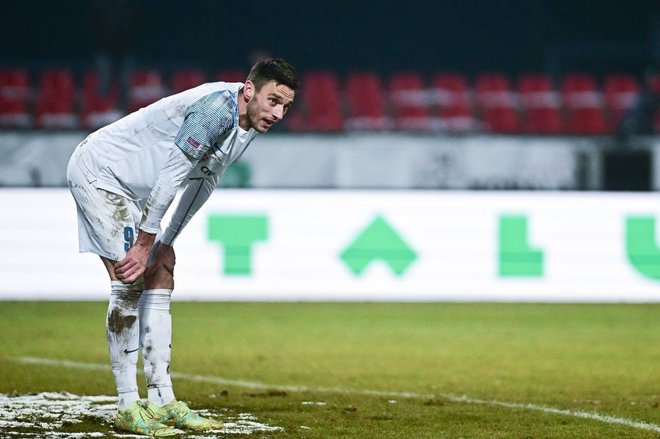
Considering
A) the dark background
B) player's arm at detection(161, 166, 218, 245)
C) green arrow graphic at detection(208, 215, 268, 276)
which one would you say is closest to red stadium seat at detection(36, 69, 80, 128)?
the dark background

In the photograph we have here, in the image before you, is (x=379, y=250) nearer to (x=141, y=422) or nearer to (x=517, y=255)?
(x=517, y=255)

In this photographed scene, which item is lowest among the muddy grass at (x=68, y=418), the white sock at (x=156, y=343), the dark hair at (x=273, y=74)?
the muddy grass at (x=68, y=418)

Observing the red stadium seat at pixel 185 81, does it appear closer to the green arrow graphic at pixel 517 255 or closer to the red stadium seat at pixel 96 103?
the red stadium seat at pixel 96 103

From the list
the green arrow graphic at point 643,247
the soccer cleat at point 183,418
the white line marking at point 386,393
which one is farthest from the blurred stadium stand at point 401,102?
the soccer cleat at point 183,418

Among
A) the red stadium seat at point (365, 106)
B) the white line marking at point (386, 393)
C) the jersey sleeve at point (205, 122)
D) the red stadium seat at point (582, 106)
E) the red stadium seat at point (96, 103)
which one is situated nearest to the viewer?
the jersey sleeve at point (205, 122)

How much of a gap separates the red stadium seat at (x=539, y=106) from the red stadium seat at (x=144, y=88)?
5.91m

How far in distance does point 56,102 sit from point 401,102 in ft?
18.2

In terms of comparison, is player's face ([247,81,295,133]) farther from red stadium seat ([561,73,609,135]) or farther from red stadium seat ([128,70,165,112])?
red stadium seat ([561,73,609,135])

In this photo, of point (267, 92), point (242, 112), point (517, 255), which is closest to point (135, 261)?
point (242, 112)

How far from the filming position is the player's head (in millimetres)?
5195

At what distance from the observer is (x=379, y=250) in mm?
13180

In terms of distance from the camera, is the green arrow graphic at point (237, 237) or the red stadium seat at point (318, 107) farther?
the red stadium seat at point (318, 107)

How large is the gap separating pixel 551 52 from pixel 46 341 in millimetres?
15494

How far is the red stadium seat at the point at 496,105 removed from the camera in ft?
60.8
